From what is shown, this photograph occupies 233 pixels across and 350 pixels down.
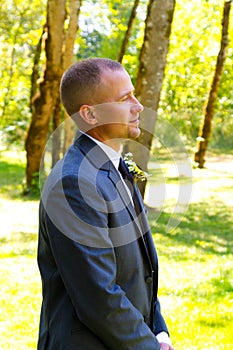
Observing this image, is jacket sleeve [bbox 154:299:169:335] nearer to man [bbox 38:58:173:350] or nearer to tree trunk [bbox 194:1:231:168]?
man [bbox 38:58:173:350]

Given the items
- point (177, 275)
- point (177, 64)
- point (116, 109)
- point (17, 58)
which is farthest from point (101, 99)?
point (17, 58)

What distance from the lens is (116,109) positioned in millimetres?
2387

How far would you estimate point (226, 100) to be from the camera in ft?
91.6

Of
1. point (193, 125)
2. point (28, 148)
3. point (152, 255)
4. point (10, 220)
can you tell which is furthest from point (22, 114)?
point (152, 255)

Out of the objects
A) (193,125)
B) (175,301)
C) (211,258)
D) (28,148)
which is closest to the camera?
(175,301)

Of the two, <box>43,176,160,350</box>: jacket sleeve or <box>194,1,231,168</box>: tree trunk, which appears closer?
<box>43,176,160,350</box>: jacket sleeve

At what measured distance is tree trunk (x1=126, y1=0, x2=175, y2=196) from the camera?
971 centimetres

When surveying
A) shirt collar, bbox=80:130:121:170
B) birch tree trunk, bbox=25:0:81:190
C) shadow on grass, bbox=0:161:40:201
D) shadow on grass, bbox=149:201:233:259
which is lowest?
shadow on grass, bbox=0:161:40:201

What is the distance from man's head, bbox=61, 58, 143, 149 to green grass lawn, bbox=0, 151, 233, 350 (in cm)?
84

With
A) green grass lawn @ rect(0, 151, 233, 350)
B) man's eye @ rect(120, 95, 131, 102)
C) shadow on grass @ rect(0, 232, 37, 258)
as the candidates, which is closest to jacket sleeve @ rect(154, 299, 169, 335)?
A: green grass lawn @ rect(0, 151, 233, 350)

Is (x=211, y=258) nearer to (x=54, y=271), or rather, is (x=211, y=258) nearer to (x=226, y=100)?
(x=54, y=271)

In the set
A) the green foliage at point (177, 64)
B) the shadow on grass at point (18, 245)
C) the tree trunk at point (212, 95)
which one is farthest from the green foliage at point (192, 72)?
the shadow on grass at point (18, 245)

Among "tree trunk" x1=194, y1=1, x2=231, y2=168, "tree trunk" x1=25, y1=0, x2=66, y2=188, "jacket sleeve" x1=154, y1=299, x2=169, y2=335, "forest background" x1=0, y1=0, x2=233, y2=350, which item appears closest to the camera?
"jacket sleeve" x1=154, y1=299, x2=169, y2=335

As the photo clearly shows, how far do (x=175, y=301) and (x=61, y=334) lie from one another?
4.25 meters
